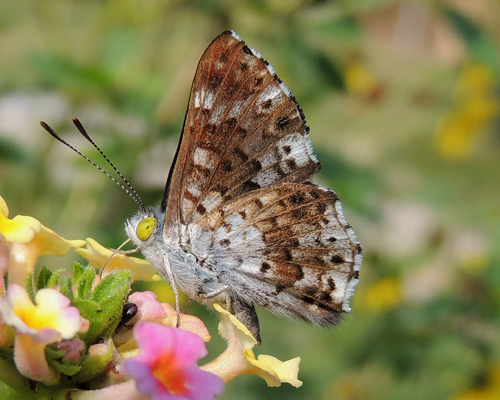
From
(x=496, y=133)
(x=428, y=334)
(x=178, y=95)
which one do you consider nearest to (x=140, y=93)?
(x=178, y=95)

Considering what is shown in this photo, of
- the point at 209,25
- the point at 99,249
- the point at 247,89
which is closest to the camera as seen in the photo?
the point at 99,249

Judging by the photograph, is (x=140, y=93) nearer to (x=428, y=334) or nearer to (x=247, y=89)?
(x=247, y=89)

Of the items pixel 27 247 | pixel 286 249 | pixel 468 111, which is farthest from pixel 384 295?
pixel 27 247

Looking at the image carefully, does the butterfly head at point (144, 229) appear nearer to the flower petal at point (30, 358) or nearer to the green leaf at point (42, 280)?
the green leaf at point (42, 280)

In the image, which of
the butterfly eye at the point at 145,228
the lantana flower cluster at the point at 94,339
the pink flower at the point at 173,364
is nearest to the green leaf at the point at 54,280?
the lantana flower cluster at the point at 94,339

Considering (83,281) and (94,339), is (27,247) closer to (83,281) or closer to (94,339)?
(83,281)

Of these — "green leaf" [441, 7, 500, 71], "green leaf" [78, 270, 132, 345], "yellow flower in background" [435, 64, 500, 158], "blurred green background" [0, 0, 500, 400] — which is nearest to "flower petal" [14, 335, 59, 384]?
"green leaf" [78, 270, 132, 345]
